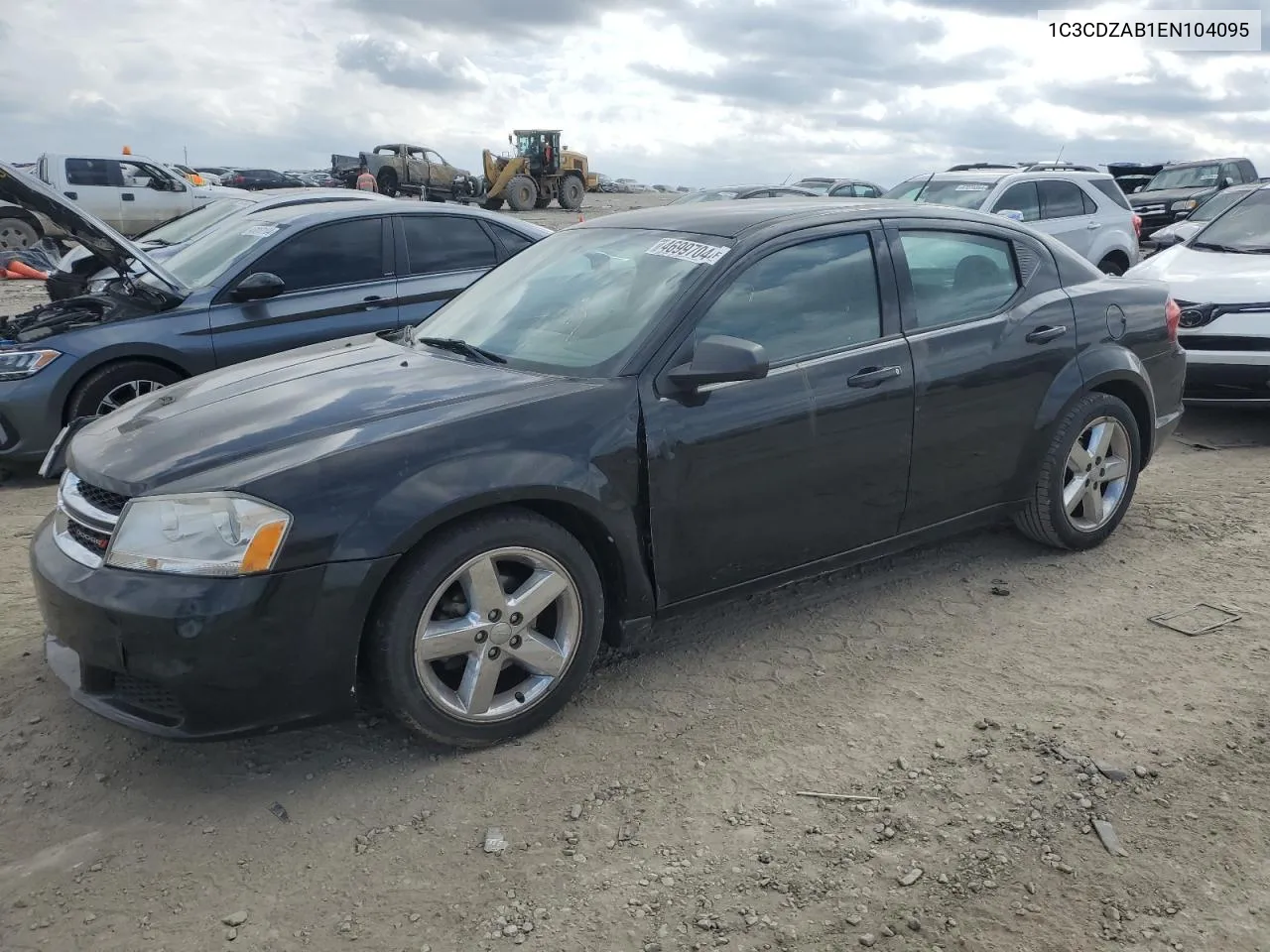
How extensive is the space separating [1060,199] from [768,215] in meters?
8.48

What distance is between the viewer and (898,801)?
2955 millimetres

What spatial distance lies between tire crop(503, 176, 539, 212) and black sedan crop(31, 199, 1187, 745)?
1123 inches

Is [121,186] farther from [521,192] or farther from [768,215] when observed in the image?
[768,215]

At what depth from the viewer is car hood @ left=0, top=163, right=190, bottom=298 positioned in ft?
19.4

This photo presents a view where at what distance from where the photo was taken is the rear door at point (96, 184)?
17.6m

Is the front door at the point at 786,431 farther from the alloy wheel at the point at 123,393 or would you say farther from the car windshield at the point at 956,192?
the car windshield at the point at 956,192

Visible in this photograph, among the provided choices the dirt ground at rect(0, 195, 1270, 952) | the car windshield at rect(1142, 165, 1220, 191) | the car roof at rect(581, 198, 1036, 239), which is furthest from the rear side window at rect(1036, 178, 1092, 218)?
the car windshield at rect(1142, 165, 1220, 191)

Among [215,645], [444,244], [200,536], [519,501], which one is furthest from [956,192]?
[215,645]

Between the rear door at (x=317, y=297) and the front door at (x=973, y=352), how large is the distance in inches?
150

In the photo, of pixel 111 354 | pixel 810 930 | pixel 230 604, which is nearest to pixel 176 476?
pixel 230 604

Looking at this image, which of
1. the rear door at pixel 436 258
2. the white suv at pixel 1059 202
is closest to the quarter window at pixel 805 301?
the rear door at pixel 436 258

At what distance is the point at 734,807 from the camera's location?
2.94 m

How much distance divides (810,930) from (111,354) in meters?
5.40

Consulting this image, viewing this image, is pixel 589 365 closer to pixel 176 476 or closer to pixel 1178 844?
pixel 176 476
